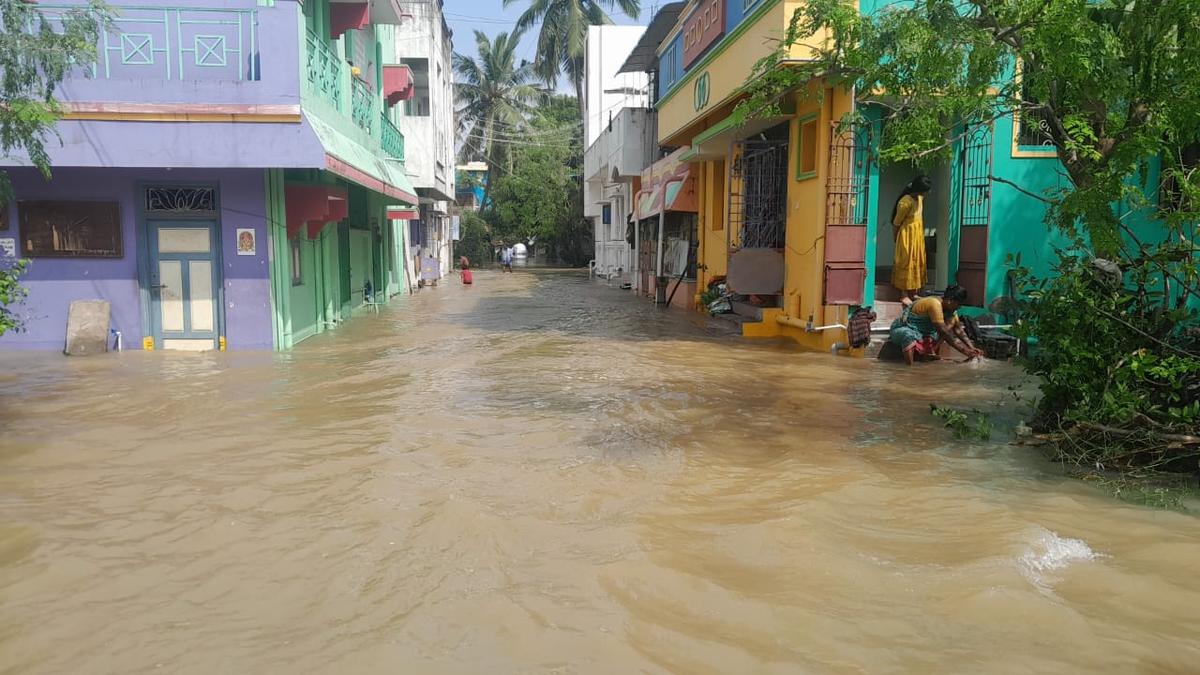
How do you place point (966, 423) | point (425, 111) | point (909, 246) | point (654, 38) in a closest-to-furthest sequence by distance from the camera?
point (966, 423) → point (909, 246) → point (654, 38) → point (425, 111)

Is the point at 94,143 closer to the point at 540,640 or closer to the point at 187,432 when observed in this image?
the point at 187,432

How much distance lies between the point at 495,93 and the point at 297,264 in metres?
38.6

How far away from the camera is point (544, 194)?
49750 mm

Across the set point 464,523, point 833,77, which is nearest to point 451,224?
point 833,77

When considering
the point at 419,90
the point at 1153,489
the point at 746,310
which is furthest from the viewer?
the point at 419,90

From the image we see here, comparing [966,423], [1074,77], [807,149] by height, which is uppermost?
[807,149]

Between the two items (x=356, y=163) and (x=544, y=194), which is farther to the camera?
(x=544, y=194)

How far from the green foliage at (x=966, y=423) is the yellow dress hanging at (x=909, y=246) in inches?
200

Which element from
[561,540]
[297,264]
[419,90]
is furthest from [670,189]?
[561,540]

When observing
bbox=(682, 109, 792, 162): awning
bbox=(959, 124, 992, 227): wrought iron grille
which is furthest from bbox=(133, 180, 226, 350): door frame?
bbox=(959, 124, 992, 227): wrought iron grille

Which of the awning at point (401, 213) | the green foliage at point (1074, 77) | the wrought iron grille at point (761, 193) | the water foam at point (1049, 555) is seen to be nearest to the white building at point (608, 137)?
the awning at point (401, 213)

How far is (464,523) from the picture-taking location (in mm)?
5477

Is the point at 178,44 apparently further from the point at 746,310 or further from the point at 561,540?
the point at 746,310

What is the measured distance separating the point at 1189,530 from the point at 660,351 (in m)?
8.65
